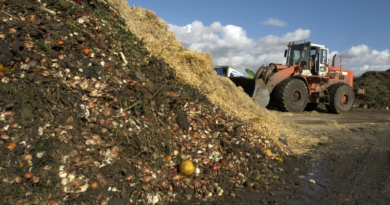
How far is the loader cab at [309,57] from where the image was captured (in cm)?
1198

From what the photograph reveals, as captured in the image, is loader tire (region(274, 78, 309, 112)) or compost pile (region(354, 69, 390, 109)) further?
compost pile (region(354, 69, 390, 109))

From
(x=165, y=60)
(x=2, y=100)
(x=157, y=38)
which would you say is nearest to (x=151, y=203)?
(x=2, y=100)

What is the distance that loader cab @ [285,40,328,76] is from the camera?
12.0m

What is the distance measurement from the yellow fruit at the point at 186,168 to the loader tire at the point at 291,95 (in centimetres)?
795

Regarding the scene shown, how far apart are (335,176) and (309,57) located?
8.78 m

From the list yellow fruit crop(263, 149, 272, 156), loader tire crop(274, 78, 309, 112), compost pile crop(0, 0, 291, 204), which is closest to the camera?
compost pile crop(0, 0, 291, 204)

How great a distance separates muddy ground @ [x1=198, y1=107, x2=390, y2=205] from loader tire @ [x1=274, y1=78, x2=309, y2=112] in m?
4.02

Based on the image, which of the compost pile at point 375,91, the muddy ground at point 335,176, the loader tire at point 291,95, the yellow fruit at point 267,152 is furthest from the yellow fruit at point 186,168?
the compost pile at point 375,91

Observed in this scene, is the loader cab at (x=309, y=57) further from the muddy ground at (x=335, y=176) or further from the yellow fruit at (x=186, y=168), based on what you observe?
the yellow fruit at (x=186, y=168)

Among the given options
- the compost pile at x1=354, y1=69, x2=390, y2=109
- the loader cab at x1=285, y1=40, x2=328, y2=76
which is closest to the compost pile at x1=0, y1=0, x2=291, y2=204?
the loader cab at x1=285, y1=40, x2=328, y2=76

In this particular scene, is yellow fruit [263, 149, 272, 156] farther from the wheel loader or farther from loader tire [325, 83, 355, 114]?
loader tire [325, 83, 355, 114]

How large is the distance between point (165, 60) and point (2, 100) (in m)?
2.91

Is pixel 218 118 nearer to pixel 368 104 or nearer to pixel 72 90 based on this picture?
pixel 72 90

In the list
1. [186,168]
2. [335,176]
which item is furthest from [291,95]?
[186,168]
